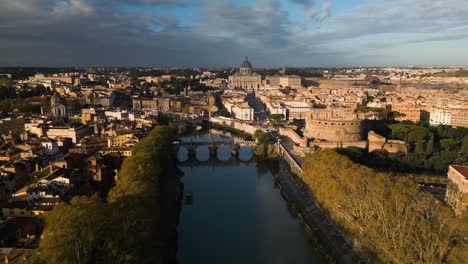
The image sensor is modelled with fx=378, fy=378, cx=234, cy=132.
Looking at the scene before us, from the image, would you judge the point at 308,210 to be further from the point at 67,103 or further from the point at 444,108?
the point at 67,103

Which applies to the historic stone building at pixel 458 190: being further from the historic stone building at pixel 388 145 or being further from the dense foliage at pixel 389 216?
the historic stone building at pixel 388 145

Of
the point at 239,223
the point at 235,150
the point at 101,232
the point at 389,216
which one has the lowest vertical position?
the point at 239,223

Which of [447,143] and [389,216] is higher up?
[389,216]

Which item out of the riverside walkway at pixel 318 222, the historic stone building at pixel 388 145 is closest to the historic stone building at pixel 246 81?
the historic stone building at pixel 388 145

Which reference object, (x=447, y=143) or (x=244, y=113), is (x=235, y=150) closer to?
(x=447, y=143)

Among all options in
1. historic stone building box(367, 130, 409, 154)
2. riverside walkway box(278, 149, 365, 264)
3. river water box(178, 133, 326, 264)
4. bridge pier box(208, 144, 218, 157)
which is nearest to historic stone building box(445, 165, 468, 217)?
riverside walkway box(278, 149, 365, 264)

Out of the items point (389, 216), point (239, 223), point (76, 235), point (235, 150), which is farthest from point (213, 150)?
point (76, 235)
